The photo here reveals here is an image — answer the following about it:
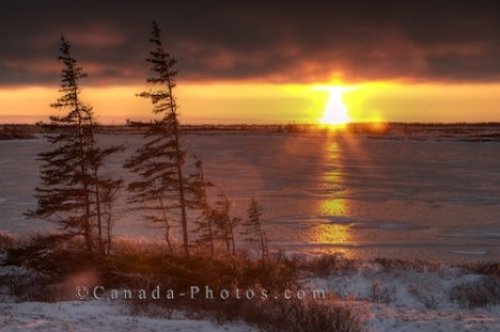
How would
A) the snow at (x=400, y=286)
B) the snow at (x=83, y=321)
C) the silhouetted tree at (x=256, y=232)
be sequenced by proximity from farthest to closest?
the silhouetted tree at (x=256, y=232)
the snow at (x=400, y=286)
the snow at (x=83, y=321)

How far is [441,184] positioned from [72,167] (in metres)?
32.8

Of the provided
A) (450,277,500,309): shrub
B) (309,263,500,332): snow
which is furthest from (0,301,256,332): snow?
(450,277,500,309): shrub

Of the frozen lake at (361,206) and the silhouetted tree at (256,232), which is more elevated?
the silhouetted tree at (256,232)

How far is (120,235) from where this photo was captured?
3059cm

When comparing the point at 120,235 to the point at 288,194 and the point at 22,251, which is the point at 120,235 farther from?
the point at 288,194

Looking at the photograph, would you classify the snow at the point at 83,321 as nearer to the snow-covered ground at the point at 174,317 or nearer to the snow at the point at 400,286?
→ the snow-covered ground at the point at 174,317

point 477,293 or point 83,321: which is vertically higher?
point 83,321

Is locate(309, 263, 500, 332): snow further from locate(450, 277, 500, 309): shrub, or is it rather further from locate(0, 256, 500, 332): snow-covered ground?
locate(450, 277, 500, 309): shrub

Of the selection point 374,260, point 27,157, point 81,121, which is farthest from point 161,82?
point 27,157

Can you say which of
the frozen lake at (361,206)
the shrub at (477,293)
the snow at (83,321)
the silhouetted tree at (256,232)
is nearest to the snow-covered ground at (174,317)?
the snow at (83,321)

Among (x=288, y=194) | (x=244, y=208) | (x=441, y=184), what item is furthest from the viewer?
(x=441, y=184)

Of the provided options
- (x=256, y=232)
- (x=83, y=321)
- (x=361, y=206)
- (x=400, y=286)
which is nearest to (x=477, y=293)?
(x=400, y=286)

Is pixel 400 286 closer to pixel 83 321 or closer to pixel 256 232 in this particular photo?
pixel 256 232

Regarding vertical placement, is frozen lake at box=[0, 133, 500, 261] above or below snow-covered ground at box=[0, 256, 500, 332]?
below
